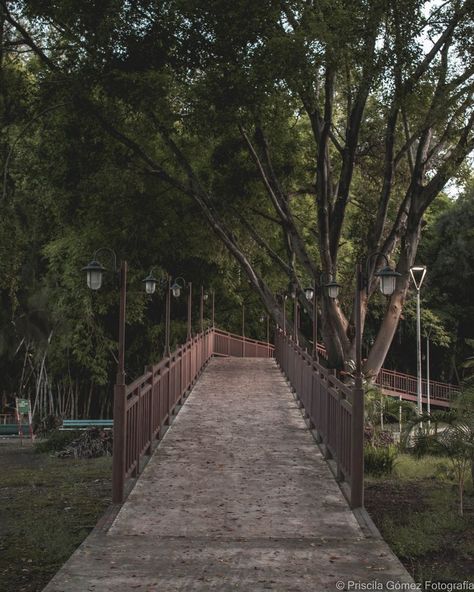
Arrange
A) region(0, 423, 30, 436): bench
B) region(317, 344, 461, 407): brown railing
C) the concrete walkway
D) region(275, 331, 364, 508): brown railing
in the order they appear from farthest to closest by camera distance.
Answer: region(317, 344, 461, 407): brown railing, region(0, 423, 30, 436): bench, region(275, 331, 364, 508): brown railing, the concrete walkway

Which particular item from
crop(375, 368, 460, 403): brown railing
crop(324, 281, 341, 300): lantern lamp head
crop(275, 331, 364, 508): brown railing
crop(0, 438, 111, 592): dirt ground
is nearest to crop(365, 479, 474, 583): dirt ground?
crop(275, 331, 364, 508): brown railing

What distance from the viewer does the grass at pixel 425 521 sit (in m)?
7.17

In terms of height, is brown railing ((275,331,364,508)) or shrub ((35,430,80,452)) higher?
brown railing ((275,331,364,508))

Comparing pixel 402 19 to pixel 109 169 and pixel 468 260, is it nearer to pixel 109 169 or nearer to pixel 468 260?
pixel 109 169

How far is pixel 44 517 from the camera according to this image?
8672 mm

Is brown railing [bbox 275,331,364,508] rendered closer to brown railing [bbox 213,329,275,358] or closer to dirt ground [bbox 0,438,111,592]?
dirt ground [bbox 0,438,111,592]

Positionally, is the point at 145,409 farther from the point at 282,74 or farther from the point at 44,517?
the point at 282,74

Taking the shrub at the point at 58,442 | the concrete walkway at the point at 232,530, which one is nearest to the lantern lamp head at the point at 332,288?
the concrete walkway at the point at 232,530

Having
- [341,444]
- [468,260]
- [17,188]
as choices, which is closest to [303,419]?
[341,444]

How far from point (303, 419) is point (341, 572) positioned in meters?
8.96

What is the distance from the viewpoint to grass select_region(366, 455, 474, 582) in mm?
7170

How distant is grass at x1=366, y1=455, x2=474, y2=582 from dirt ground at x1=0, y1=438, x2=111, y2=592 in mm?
3497

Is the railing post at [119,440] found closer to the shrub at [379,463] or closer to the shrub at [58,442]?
the shrub at [379,463]

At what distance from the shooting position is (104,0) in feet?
51.3
